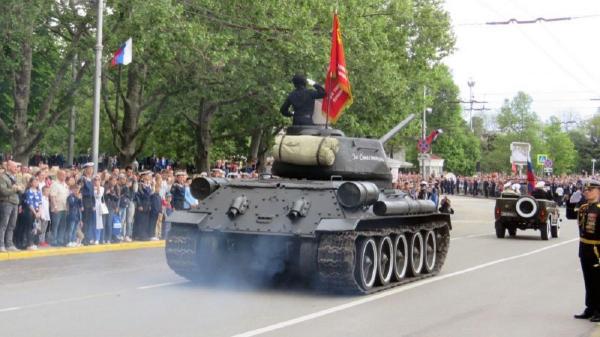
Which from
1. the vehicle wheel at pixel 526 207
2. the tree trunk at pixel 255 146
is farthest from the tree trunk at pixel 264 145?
the vehicle wheel at pixel 526 207

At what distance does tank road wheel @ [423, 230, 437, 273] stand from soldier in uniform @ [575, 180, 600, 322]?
185 inches

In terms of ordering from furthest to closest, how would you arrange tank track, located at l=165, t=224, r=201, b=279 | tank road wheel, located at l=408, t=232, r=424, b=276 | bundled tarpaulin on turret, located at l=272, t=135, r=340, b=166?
tank road wheel, located at l=408, t=232, r=424, b=276, bundled tarpaulin on turret, located at l=272, t=135, r=340, b=166, tank track, located at l=165, t=224, r=201, b=279

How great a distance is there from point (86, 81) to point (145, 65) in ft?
7.10

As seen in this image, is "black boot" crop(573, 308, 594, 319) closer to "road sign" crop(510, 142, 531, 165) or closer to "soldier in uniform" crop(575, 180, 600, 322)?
"soldier in uniform" crop(575, 180, 600, 322)

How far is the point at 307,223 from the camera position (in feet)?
41.3

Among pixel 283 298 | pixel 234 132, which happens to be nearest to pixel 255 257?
pixel 283 298

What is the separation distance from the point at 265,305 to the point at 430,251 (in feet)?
16.8

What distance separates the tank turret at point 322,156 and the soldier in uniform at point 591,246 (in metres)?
4.24

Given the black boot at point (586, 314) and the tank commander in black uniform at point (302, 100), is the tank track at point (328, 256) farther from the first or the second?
the black boot at point (586, 314)

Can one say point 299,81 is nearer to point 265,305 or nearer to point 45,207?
point 265,305

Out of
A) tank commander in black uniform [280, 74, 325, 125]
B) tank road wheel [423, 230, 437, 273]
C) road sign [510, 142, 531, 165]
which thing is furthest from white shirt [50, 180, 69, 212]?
road sign [510, 142, 531, 165]

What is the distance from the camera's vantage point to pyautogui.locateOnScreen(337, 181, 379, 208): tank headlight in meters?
12.4

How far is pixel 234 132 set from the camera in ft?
154

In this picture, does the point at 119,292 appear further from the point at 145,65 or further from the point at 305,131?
the point at 145,65
